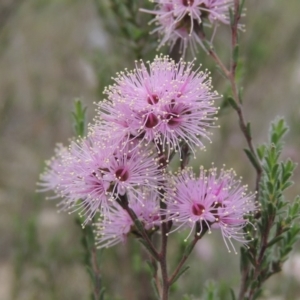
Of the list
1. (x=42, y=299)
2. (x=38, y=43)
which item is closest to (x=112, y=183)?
(x=42, y=299)

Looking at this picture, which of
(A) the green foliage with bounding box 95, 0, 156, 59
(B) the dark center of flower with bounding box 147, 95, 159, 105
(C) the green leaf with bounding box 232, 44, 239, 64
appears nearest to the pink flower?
(B) the dark center of flower with bounding box 147, 95, 159, 105

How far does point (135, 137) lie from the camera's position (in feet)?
4.46

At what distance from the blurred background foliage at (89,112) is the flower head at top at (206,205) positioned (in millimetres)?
941

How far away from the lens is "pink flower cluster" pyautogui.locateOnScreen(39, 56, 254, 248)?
54.1 inches

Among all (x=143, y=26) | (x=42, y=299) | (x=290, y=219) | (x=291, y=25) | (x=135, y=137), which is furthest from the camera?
(x=291, y=25)

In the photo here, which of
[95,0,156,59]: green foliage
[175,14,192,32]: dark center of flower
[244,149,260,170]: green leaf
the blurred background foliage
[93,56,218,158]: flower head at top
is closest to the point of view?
[93,56,218,158]: flower head at top

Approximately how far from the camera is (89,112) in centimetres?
507

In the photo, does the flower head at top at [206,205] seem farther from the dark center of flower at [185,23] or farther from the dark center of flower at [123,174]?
the dark center of flower at [185,23]

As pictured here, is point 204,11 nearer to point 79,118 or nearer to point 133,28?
point 79,118

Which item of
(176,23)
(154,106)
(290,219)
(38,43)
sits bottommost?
(290,219)

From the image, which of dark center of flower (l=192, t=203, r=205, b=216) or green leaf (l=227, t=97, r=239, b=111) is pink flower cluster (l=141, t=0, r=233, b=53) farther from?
dark center of flower (l=192, t=203, r=205, b=216)

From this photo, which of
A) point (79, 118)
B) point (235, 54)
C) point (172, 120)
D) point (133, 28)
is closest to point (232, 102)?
point (235, 54)

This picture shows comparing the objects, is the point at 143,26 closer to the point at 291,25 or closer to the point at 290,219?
the point at 290,219

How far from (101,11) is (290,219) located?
2.01m
